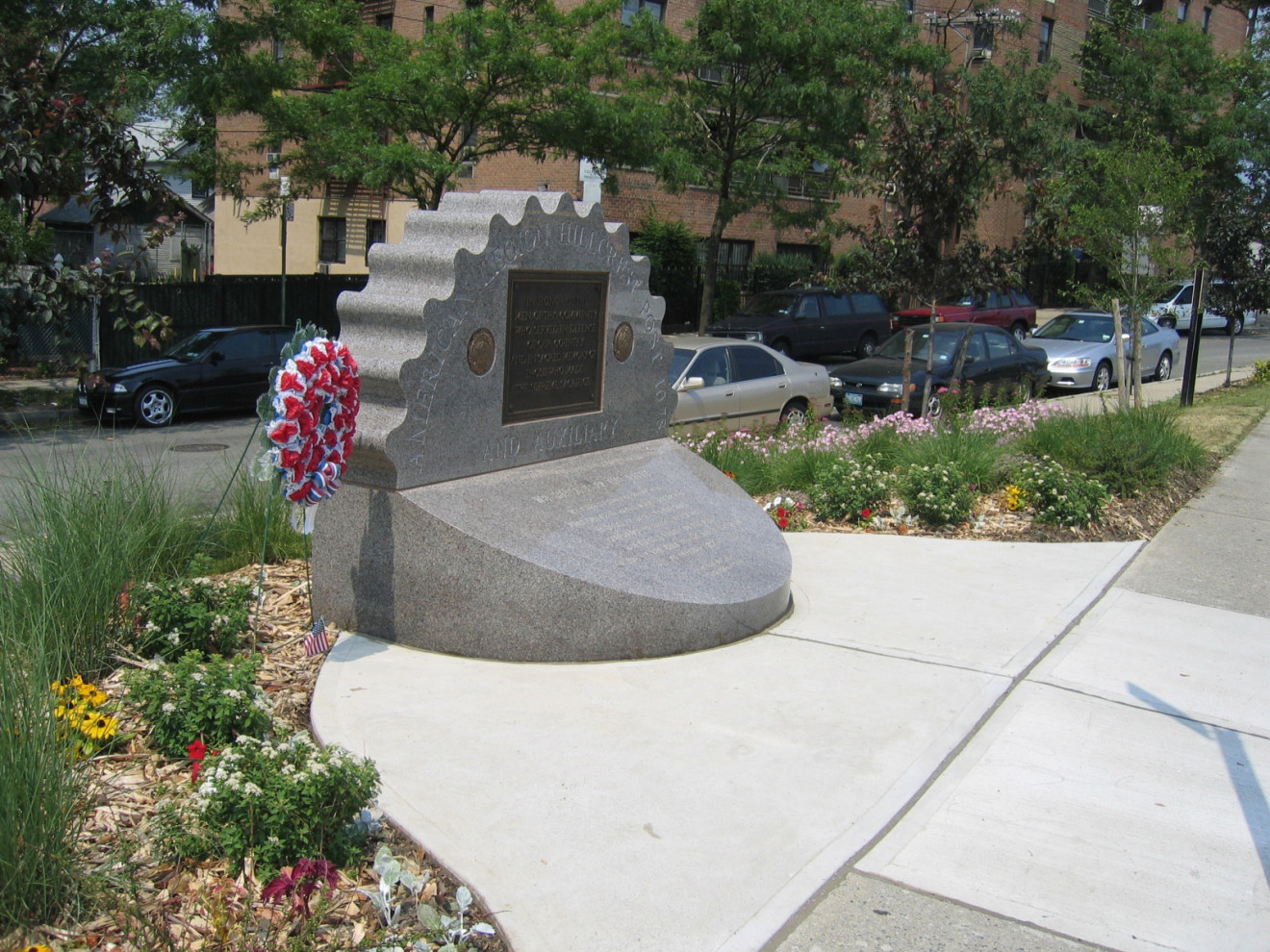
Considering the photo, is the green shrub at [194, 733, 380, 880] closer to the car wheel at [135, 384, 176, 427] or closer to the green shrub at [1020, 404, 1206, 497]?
the green shrub at [1020, 404, 1206, 497]

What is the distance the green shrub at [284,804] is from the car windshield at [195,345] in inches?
560

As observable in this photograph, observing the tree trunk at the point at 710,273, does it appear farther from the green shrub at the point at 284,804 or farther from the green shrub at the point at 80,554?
the green shrub at the point at 284,804

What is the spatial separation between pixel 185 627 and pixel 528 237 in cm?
279

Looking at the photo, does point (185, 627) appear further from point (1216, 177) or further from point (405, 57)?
point (1216, 177)

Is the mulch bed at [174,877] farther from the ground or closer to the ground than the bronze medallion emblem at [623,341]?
closer to the ground

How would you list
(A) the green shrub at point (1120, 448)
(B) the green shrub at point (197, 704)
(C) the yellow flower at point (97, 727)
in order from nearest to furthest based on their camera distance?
(C) the yellow flower at point (97, 727) < (B) the green shrub at point (197, 704) < (A) the green shrub at point (1120, 448)

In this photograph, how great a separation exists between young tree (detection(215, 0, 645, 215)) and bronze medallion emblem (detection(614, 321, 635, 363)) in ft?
39.3

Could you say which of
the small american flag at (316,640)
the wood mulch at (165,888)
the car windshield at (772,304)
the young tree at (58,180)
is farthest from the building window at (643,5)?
the wood mulch at (165,888)

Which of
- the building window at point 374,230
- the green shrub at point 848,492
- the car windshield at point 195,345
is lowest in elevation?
the green shrub at point 848,492

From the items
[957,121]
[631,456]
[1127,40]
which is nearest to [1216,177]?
[1127,40]

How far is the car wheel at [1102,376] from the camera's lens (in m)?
21.1

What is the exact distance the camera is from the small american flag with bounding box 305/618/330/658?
5.73m

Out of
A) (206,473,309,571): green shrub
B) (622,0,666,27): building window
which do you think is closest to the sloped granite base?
(206,473,309,571): green shrub

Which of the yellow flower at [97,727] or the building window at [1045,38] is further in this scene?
the building window at [1045,38]
